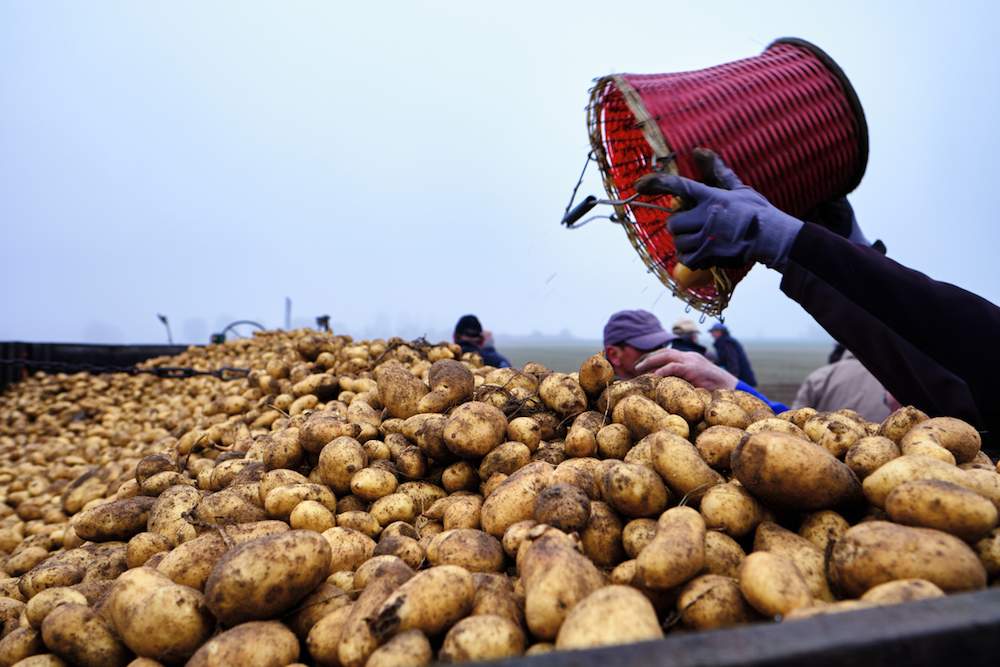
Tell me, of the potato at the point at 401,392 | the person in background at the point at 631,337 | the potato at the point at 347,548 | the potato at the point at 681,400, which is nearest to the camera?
the potato at the point at 347,548

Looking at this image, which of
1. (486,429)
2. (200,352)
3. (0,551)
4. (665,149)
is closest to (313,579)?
(486,429)

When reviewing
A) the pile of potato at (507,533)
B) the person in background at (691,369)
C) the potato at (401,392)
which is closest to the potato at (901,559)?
the pile of potato at (507,533)

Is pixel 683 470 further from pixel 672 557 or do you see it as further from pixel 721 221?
pixel 721 221

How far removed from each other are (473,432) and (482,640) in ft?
2.83

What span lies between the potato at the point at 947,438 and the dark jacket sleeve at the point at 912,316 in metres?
0.66

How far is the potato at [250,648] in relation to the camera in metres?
1.10

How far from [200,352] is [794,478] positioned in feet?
23.9

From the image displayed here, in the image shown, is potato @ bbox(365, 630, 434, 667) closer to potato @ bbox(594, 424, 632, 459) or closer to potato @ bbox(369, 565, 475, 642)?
potato @ bbox(369, 565, 475, 642)

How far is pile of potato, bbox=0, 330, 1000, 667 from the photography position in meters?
1.06

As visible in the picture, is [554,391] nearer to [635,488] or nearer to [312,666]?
[635,488]

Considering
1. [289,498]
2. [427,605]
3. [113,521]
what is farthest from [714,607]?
[113,521]

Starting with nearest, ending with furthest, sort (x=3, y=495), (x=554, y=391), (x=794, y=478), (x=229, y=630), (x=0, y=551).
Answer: (x=229, y=630) → (x=794, y=478) → (x=554, y=391) → (x=0, y=551) → (x=3, y=495)

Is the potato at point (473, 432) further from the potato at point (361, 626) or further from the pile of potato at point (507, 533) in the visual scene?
the potato at point (361, 626)

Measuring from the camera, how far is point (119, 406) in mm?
5930
